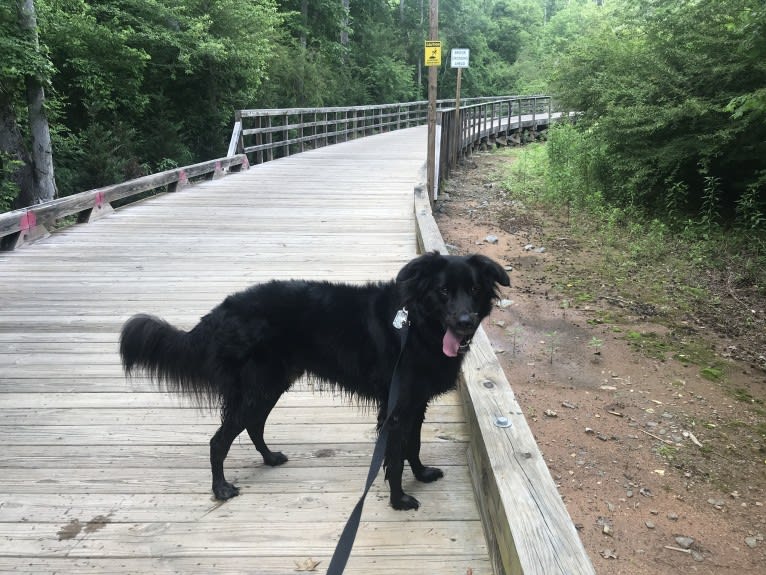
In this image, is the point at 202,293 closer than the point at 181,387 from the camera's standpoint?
No

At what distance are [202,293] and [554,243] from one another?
611 centimetres

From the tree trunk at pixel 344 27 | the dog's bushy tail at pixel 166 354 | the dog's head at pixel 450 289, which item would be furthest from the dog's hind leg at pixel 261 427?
the tree trunk at pixel 344 27

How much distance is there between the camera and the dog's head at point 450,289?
231 centimetres

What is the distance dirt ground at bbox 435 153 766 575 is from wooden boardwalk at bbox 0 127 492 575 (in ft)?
4.08

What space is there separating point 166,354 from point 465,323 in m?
1.31

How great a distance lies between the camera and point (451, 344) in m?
2.32

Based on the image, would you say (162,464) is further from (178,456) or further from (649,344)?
(649,344)

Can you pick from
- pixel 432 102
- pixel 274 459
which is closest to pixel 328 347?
pixel 274 459

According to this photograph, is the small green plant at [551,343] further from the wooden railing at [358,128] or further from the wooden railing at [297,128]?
the wooden railing at [297,128]

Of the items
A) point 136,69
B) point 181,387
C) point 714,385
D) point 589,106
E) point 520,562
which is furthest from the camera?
point 136,69

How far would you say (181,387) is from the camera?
2619 millimetres

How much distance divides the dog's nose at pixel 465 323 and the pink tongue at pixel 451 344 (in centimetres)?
8

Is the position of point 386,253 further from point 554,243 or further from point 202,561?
point 202,561

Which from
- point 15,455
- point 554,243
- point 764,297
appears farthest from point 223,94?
point 15,455
